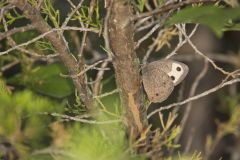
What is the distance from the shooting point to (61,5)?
167 cm

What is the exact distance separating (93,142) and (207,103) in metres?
1.63

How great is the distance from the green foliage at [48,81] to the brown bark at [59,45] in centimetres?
34

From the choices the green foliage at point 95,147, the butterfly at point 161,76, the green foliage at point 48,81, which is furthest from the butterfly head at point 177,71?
the green foliage at point 48,81

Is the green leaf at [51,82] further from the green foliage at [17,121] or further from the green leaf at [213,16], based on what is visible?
the green leaf at [213,16]

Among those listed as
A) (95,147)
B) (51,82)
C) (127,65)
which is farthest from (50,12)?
(51,82)

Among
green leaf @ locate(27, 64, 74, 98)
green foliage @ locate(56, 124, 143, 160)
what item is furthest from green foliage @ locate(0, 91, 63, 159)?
green leaf @ locate(27, 64, 74, 98)

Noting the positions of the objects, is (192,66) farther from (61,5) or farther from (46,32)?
(46,32)

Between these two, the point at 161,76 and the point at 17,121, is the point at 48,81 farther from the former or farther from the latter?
the point at 17,121

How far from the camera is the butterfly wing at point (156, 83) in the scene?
3.23ft

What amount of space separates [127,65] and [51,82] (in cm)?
51

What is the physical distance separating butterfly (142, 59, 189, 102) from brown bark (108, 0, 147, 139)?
0.04 meters

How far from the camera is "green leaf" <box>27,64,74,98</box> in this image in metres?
1.33

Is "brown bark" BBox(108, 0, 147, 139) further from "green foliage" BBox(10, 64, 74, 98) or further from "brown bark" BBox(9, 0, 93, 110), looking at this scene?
"green foliage" BBox(10, 64, 74, 98)

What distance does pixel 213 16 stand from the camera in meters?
0.67
